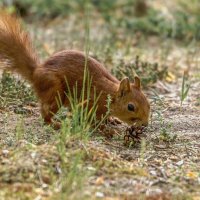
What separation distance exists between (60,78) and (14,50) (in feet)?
1.69

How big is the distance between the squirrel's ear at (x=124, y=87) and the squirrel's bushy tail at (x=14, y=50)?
0.77m

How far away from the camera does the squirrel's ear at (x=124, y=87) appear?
18.9 feet

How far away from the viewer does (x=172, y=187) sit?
465cm

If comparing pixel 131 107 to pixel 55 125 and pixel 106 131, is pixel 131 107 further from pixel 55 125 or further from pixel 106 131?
pixel 55 125

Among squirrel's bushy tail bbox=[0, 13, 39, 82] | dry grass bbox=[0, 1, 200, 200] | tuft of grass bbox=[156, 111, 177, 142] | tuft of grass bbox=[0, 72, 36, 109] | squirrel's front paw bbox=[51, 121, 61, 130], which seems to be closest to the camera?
dry grass bbox=[0, 1, 200, 200]

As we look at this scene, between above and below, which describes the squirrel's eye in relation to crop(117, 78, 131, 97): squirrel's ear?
below

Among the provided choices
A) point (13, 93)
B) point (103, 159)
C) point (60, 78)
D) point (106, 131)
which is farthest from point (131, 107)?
point (13, 93)

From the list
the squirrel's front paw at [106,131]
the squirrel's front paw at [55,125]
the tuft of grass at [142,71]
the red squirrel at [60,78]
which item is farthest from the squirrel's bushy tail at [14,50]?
the tuft of grass at [142,71]

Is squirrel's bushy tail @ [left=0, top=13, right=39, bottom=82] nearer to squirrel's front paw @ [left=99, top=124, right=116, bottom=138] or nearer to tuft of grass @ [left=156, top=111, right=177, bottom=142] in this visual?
squirrel's front paw @ [left=99, top=124, right=116, bottom=138]

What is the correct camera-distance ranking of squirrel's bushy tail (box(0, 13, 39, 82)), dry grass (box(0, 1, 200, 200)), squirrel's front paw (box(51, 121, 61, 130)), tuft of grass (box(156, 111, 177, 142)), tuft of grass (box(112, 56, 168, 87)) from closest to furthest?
dry grass (box(0, 1, 200, 200)), tuft of grass (box(156, 111, 177, 142)), squirrel's front paw (box(51, 121, 61, 130)), squirrel's bushy tail (box(0, 13, 39, 82)), tuft of grass (box(112, 56, 168, 87))

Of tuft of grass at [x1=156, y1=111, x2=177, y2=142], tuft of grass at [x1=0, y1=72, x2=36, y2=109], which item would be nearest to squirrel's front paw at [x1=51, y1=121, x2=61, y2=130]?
tuft of grass at [x1=0, y1=72, x2=36, y2=109]

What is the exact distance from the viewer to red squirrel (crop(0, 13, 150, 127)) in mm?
5785

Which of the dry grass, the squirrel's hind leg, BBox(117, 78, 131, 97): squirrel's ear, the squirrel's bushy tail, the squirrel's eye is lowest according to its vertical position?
the dry grass

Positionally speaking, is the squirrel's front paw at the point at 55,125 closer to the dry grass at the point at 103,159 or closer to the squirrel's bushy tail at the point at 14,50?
the dry grass at the point at 103,159
